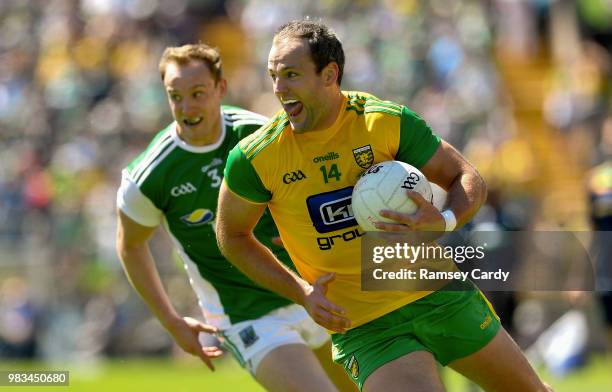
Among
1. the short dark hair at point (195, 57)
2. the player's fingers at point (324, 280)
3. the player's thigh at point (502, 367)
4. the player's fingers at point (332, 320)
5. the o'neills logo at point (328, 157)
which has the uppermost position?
the short dark hair at point (195, 57)

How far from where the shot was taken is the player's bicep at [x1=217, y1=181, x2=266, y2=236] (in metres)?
6.11

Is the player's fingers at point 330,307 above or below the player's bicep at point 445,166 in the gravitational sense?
below

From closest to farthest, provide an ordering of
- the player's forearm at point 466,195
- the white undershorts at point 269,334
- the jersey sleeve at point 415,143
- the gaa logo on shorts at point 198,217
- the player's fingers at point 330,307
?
the player's fingers at point 330,307 < the player's forearm at point 466,195 < the jersey sleeve at point 415,143 < the white undershorts at point 269,334 < the gaa logo on shorts at point 198,217

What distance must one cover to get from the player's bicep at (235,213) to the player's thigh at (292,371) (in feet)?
3.59

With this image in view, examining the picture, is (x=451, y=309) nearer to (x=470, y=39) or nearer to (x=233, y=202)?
(x=233, y=202)

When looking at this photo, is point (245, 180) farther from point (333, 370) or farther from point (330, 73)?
point (333, 370)

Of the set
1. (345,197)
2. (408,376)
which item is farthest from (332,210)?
(408,376)

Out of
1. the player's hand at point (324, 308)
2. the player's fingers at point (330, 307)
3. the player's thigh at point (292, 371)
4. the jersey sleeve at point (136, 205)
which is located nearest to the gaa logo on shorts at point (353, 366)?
the player's hand at point (324, 308)

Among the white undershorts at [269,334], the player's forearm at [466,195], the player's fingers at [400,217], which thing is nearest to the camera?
the player's fingers at [400,217]

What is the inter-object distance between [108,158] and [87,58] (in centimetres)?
254

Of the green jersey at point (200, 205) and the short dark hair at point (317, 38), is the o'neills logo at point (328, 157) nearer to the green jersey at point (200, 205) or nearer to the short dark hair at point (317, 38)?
the short dark hair at point (317, 38)

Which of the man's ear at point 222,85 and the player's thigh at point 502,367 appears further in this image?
the man's ear at point 222,85

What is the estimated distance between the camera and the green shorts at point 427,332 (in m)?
6.03

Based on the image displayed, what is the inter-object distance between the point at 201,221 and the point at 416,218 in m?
2.16
